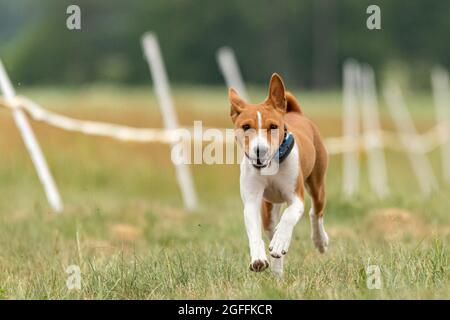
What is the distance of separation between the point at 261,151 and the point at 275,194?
730 millimetres

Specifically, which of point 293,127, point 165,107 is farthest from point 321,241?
point 165,107

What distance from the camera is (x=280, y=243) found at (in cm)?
590

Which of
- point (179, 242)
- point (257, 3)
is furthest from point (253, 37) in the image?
point (179, 242)

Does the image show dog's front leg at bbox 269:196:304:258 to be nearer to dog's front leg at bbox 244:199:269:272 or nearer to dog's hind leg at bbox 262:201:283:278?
dog's front leg at bbox 244:199:269:272

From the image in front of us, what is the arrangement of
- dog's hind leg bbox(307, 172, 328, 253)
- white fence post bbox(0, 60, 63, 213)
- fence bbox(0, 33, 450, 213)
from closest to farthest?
dog's hind leg bbox(307, 172, 328, 253) < white fence post bbox(0, 60, 63, 213) < fence bbox(0, 33, 450, 213)

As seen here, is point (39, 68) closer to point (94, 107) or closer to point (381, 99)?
point (381, 99)

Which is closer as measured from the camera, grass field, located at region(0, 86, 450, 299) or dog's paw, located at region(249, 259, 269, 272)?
grass field, located at region(0, 86, 450, 299)

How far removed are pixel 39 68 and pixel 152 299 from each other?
69.8 meters

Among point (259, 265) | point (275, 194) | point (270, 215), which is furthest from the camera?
point (270, 215)

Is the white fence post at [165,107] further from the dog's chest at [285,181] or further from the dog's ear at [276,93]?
the dog's ear at [276,93]

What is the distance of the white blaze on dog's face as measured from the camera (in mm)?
5637

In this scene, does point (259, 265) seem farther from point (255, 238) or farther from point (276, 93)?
point (276, 93)

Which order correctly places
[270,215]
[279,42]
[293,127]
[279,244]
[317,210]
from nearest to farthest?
[279,244] → [293,127] → [270,215] → [317,210] → [279,42]

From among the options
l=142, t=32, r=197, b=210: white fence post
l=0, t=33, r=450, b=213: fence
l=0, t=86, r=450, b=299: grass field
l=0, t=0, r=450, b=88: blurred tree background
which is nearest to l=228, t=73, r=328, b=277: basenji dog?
l=0, t=86, r=450, b=299: grass field
